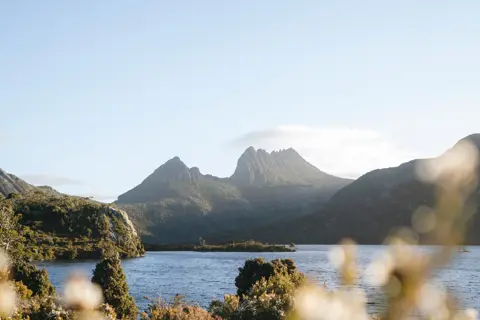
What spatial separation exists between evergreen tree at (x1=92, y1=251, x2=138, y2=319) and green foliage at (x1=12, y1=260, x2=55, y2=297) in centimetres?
518

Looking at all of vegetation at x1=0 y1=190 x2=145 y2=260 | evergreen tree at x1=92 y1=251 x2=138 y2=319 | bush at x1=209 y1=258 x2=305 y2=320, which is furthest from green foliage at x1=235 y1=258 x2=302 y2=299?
vegetation at x1=0 y1=190 x2=145 y2=260

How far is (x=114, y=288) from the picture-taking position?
26.7 m

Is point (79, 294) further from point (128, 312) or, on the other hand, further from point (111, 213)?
point (111, 213)

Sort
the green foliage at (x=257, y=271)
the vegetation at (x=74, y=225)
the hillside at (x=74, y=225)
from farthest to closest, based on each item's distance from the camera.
A: the hillside at (x=74, y=225) → the vegetation at (x=74, y=225) → the green foliage at (x=257, y=271)

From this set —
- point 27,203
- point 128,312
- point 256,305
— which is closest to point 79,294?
point 256,305

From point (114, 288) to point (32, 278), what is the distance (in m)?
6.81

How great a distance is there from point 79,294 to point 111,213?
17678 cm

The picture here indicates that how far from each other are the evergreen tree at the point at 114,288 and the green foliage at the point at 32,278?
5179 mm

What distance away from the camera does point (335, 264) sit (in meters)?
1.30

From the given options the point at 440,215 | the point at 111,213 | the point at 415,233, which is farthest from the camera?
the point at 111,213

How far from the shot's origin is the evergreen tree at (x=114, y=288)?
2619 cm

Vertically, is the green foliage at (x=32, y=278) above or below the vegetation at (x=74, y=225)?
below

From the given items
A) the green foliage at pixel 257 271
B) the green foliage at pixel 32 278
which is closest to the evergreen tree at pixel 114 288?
the green foliage at pixel 32 278

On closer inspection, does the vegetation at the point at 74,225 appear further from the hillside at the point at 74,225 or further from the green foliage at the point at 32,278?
the green foliage at the point at 32,278
